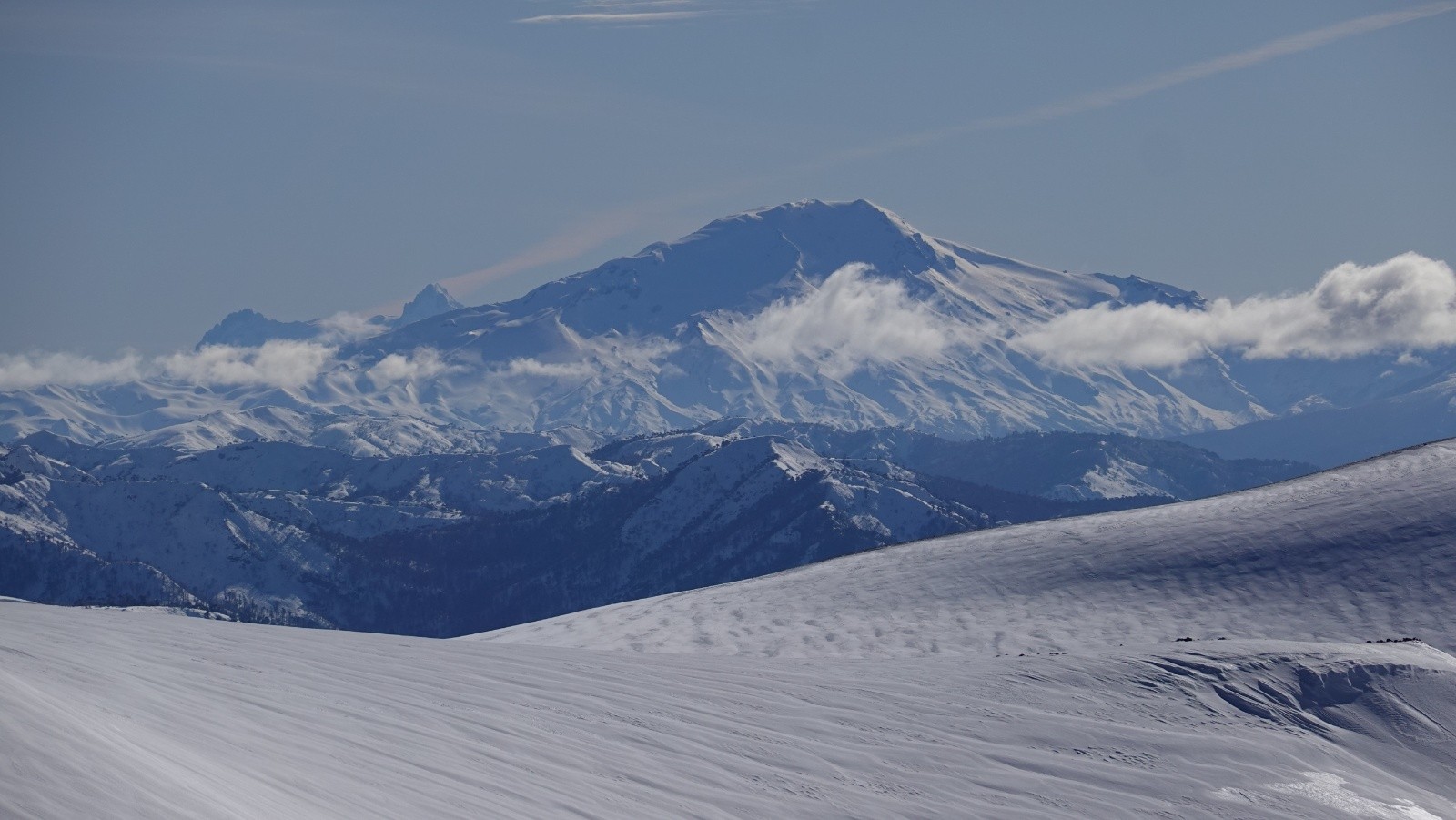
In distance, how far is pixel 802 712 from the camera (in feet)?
171

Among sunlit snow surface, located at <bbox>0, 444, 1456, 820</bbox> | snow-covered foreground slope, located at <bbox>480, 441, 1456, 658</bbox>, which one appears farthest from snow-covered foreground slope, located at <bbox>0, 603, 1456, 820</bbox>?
snow-covered foreground slope, located at <bbox>480, 441, 1456, 658</bbox>

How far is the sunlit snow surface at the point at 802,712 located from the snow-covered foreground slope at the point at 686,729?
5.3 inches

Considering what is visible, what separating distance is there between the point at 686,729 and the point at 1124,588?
135 ft

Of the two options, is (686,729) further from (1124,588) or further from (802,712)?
(1124,588)

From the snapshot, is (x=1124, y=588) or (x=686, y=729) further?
(x=1124, y=588)

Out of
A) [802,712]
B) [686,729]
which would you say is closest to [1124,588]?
[802,712]

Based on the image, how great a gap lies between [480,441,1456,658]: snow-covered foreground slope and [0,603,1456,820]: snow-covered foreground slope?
1055 centimetres

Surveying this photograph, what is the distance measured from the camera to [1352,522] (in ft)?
281

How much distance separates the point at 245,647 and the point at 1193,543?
185ft

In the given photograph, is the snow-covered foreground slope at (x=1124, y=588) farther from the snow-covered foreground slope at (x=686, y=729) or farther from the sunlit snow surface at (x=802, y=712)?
the snow-covered foreground slope at (x=686, y=729)

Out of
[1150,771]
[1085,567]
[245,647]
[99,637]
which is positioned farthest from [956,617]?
[99,637]

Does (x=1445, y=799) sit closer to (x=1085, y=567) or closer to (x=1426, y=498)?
(x=1085, y=567)

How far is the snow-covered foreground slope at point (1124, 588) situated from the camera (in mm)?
74188

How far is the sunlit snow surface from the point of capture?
36094 millimetres
